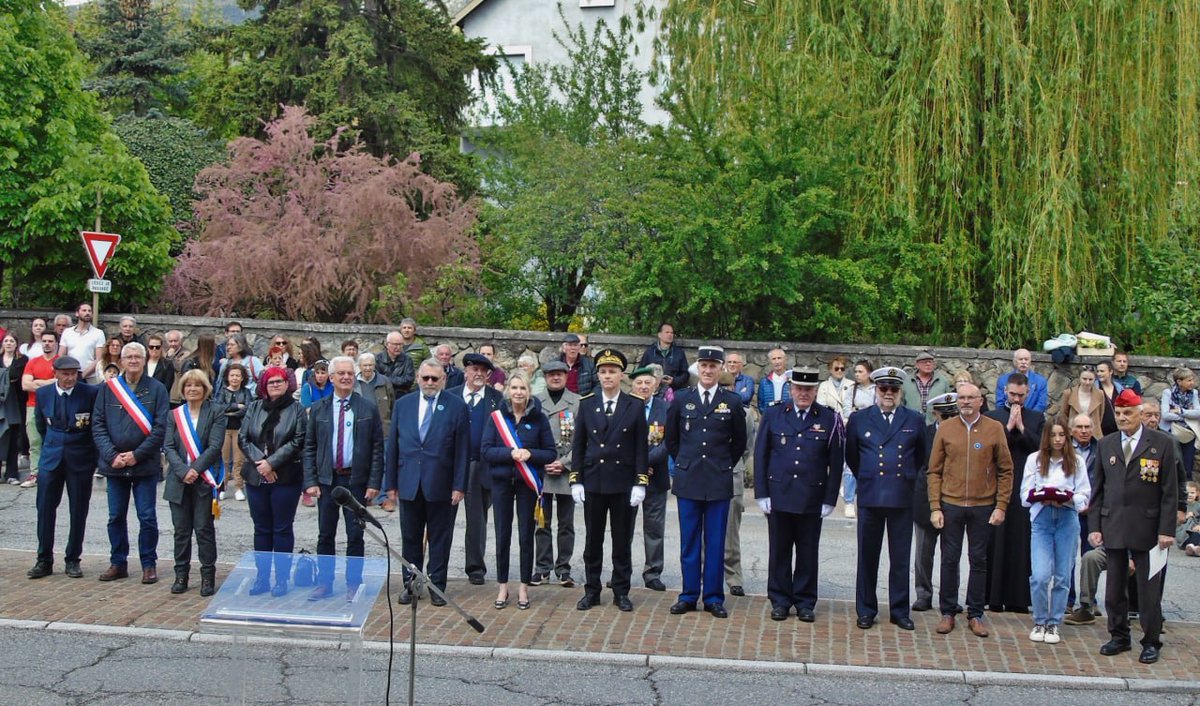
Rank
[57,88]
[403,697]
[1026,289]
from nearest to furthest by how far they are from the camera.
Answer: [403,697] → [1026,289] → [57,88]

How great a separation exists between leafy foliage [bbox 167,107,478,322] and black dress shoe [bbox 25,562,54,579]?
30.3ft

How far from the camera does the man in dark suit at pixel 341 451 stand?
9.98 metres

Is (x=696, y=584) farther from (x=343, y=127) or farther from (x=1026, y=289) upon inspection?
(x=343, y=127)

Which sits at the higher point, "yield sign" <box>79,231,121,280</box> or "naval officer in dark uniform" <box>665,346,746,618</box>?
"yield sign" <box>79,231,121,280</box>

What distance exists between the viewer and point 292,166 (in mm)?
22688

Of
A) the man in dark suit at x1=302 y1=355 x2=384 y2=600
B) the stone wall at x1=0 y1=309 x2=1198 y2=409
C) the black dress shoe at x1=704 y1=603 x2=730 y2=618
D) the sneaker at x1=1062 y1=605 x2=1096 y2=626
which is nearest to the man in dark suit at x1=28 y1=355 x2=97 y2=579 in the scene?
the man in dark suit at x1=302 y1=355 x2=384 y2=600

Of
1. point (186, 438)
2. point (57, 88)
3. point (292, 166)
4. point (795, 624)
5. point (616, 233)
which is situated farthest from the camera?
point (292, 166)

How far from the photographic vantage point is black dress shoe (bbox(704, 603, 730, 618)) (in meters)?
9.55

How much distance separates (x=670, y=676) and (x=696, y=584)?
159 centimetres

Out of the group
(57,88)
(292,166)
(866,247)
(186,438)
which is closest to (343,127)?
(292,166)

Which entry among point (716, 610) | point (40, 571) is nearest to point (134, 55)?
point (40, 571)

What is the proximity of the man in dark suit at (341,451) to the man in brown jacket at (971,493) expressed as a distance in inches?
174

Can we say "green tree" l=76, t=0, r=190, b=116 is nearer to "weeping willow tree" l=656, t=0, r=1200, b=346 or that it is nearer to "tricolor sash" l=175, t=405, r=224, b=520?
"weeping willow tree" l=656, t=0, r=1200, b=346

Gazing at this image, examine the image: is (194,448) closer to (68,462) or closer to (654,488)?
(68,462)
